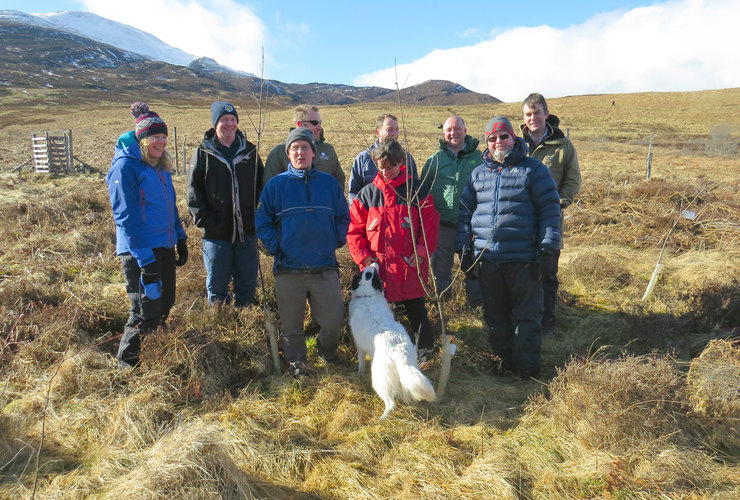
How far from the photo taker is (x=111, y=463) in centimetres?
283

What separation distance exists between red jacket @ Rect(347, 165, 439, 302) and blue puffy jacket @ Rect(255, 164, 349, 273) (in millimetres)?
372

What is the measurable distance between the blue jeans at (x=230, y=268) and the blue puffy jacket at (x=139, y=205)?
51cm

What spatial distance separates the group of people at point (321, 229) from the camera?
3633 mm

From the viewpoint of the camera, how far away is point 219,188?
4.22 meters

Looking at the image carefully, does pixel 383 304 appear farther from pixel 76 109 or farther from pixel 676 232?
pixel 76 109

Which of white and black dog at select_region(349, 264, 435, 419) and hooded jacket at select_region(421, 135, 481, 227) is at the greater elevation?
hooded jacket at select_region(421, 135, 481, 227)

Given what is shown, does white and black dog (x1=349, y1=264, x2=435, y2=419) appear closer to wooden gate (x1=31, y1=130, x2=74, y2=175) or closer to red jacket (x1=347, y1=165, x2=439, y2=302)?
red jacket (x1=347, y1=165, x2=439, y2=302)

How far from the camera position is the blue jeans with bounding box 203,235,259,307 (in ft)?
14.1

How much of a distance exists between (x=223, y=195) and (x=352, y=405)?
2.35 m

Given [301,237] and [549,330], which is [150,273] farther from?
[549,330]

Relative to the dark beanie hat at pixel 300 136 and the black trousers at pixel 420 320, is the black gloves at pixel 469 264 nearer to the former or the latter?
the black trousers at pixel 420 320

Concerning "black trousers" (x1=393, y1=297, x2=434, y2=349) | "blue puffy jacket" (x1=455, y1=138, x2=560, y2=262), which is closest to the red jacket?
"black trousers" (x1=393, y1=297, x2=434, y2=349)

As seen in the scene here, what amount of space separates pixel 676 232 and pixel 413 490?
26.1 feet

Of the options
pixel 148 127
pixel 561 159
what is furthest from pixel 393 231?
pixel 148 127
